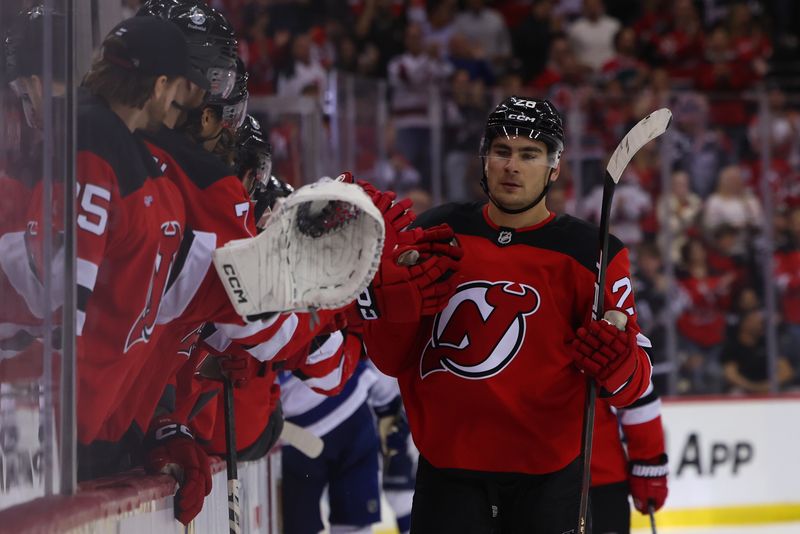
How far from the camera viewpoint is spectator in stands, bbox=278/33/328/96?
6.78m

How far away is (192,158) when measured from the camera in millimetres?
2090

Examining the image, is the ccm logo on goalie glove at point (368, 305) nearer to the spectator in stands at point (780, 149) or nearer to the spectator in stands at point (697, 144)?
the spectator in stands at point (697, 144)

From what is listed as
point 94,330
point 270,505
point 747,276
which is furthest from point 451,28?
point 94,330

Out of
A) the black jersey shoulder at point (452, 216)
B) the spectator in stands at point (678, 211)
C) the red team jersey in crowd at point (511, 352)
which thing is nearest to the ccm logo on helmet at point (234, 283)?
the red team jersey in crowd at point (511, 352)

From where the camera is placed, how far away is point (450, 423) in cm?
245

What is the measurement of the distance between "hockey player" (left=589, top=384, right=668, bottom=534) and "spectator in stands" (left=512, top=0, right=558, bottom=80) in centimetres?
537

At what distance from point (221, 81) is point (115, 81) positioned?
0.39 meters

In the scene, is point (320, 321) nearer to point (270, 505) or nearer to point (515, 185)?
point (515, 185)

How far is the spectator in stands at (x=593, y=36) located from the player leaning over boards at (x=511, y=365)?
6.16 meters

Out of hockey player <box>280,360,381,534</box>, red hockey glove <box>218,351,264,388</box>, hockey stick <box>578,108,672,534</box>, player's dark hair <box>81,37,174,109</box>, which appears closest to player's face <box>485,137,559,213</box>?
hockey stick <box>578,108,672,534</box>

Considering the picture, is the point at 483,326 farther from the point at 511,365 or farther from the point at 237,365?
the point at 237,365

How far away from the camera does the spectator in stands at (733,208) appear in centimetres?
654

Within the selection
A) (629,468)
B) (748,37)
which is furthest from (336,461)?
(748,37)

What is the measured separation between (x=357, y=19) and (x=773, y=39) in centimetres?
292
